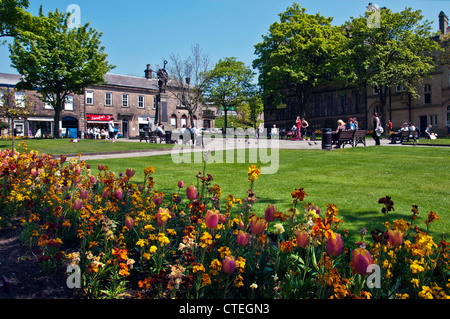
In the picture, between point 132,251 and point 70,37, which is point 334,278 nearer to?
point 132,251

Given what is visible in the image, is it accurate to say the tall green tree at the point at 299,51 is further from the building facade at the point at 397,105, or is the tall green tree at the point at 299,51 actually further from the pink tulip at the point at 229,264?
the pink tulip at the point at 229,264

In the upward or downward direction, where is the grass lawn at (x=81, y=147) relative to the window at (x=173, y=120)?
downward

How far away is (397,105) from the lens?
45.8 m

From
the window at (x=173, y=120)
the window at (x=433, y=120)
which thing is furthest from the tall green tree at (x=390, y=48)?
the window at (x=173, y=120)

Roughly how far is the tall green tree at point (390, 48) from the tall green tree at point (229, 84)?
80.2 ft

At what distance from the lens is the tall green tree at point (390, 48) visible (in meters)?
36.9

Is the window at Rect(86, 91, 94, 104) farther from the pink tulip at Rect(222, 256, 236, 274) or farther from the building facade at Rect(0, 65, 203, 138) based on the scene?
the pink tulip at Rect(222, 256, 236, 274)

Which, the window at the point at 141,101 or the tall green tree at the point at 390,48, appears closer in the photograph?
the tall green tree at the point at 390,48

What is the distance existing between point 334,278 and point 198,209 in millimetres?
1193

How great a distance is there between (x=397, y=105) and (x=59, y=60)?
4401cm

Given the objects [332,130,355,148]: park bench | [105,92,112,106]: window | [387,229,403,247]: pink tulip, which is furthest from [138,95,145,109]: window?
[387,229,403,247]: pink tulip

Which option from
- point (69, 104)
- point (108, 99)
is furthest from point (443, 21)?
point (69, 104)

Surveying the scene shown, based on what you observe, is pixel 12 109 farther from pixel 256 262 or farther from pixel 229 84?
pixel 229 84

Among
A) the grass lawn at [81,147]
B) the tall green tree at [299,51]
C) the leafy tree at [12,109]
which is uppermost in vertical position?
the tall green tree at [299,51]
